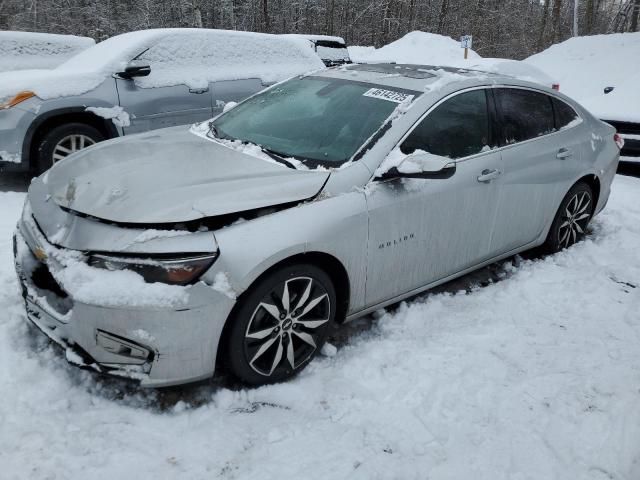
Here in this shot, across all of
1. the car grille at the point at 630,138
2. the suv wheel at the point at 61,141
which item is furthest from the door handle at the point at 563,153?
the suv wheel at the point at 61,141

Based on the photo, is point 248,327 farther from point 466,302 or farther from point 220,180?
point 466,302

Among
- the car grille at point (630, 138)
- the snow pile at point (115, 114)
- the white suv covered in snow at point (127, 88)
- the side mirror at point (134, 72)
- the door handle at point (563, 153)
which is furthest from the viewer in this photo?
the car grille at point (630, 138)

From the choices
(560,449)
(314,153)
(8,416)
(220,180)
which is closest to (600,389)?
(560,449)

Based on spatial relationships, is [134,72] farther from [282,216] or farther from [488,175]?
[488,175]

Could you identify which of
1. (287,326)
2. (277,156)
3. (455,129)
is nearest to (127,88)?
(277,156)

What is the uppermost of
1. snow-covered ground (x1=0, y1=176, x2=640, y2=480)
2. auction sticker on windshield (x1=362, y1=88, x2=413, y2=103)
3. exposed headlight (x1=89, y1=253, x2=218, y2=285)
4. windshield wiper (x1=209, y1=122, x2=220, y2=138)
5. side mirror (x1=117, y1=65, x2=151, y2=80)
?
auction sticker on windshield (x1=362, y1=88, x2=413, y2=103)

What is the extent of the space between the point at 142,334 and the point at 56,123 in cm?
402

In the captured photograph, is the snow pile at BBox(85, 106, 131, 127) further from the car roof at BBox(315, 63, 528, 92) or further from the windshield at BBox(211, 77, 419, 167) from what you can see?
the car roof at BBox(315, 63, 528, 92)

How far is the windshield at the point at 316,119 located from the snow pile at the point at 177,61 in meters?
2.63

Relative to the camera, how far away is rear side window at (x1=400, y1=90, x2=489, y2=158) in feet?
10.3

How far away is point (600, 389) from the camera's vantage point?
113 inches

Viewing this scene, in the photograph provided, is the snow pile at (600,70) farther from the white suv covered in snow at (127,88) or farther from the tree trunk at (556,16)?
the tree trunk at (556,16)

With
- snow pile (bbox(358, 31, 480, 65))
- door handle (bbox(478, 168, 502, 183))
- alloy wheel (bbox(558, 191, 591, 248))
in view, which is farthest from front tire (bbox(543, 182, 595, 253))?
snow pile (bbox(358, 31, 480, 65))

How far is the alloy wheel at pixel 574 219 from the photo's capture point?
4.39m
